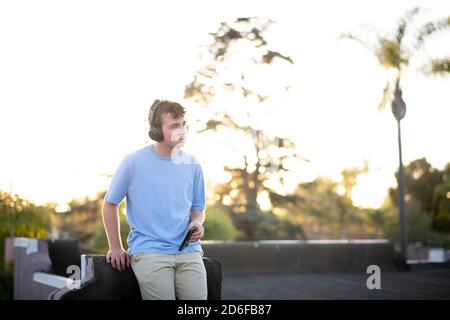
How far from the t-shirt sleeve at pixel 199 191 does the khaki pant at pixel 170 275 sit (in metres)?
0.24

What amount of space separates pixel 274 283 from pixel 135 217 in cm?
807

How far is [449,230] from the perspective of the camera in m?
41.2

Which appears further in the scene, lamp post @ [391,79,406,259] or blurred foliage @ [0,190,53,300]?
lamp post @ [391,79,406,259]

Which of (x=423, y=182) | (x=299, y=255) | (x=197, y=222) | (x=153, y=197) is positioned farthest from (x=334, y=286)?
(x=423, y=182)

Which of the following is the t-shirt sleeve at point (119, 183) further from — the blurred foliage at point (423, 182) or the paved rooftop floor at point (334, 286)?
the blurred foliage at point (423, 182)

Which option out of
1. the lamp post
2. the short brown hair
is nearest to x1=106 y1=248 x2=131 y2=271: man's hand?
the short brown hair

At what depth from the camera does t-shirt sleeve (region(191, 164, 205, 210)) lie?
355 cm

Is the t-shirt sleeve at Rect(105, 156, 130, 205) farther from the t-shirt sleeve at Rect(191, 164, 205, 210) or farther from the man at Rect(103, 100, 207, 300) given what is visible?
the t-shirt sleeve at Rect(191, 164, 205, 210)

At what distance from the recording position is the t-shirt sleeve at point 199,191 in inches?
140

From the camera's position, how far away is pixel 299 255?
13.6 m

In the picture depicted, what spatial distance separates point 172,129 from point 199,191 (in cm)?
39

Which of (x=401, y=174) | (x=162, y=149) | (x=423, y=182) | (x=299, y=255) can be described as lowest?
(x=299, y=255)

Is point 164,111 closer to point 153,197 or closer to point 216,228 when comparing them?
point 153,197

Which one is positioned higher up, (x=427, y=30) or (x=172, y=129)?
(x=427, y=30)
